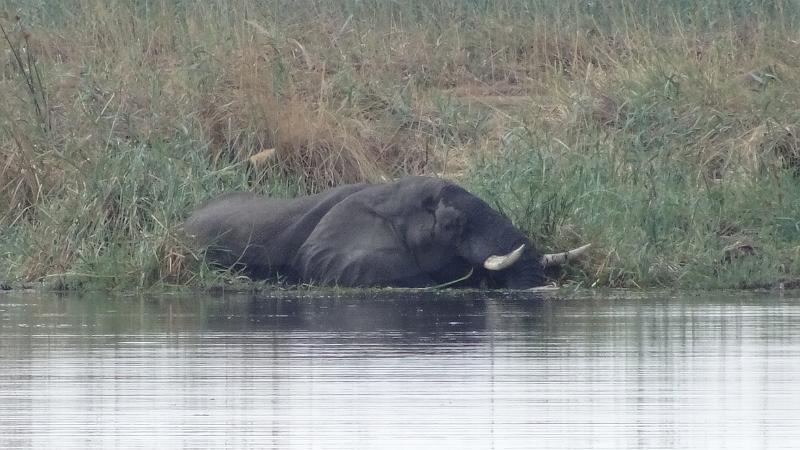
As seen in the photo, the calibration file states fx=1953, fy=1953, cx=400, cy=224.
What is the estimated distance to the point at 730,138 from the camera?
15070mm

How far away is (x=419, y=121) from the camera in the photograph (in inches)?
642

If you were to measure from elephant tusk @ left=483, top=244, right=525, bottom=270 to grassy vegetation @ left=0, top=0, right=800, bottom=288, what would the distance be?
0.48 meters

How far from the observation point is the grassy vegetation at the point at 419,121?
13031mm

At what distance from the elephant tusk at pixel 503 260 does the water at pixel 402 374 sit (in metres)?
0.72

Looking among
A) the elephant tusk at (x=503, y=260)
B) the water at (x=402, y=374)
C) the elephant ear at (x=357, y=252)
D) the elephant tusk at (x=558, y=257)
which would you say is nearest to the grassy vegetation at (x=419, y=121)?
the elephant tusk at (x=558, y=257)

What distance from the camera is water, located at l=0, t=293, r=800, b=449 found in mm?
7176

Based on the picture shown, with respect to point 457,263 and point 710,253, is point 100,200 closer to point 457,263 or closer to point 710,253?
point 457,263

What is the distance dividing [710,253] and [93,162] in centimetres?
432

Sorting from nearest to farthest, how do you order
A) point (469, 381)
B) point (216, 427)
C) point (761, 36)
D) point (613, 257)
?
point (216, 427) → point (469, 381) → point (613, 257) → point (761, 36)

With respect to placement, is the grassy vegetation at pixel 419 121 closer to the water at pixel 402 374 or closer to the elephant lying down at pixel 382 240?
the elephant lying down at pixel 382 240

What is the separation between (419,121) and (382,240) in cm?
335

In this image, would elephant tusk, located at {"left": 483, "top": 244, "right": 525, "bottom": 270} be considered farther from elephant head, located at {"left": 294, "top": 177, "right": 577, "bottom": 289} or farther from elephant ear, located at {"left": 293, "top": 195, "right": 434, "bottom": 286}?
elephant ear, located at {"left": 293, "top": 195, "right": 434, "bottom": 286}

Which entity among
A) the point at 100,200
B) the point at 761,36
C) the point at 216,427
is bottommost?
the point at 216,427

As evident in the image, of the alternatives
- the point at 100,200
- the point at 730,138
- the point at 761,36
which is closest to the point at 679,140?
the point at 730,138
